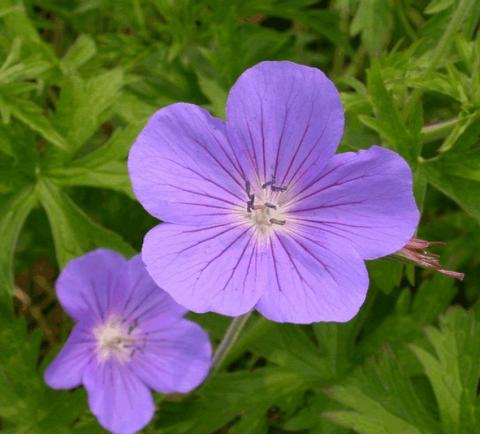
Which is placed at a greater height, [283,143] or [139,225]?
[283,143]

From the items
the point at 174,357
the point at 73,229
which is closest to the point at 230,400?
the point at 174,357

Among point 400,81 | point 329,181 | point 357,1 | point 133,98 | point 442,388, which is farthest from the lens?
point 133,98

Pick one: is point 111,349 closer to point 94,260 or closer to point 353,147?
point 94,260

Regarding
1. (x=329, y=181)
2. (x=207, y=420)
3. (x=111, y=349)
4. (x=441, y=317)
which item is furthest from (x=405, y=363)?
(x=329, y=181)

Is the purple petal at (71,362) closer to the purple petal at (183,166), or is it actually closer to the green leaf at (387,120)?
the purple petal at (183,166)

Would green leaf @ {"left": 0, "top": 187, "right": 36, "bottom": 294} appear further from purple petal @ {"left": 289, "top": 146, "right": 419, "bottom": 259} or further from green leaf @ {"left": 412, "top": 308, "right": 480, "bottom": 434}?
green leaf @ {"left": 412, "top": 308, "right": 480, "bottom": 434}

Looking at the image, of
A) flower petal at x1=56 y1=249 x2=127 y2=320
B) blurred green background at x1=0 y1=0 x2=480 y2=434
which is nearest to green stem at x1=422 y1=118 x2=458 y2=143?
blurred green background at x1=0 y1=0 x2=480 y2=434
